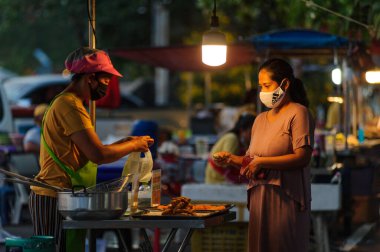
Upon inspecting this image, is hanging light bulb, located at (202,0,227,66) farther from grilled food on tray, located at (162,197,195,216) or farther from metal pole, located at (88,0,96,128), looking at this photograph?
grilled food on tray, located at (162,197,195,216)

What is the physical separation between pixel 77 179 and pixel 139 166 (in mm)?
527

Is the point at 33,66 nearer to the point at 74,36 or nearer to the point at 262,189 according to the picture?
the point at 74,36

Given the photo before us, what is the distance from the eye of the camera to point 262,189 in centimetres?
793

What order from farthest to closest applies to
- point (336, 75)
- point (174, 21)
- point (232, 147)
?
1. point (174, 21)
2. point (336, 75)
3. point (232, 147)

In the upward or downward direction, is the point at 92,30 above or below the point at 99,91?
above

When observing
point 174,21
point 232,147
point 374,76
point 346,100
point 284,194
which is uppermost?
point 174,21

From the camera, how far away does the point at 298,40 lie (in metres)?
14.1

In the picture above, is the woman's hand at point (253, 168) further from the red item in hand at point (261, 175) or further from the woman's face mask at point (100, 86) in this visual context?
the woman's face mask at point (100, 86)

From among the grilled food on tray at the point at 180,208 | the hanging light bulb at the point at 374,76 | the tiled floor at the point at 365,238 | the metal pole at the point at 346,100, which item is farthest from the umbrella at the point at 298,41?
the grilled food on tray at the point at 180,208

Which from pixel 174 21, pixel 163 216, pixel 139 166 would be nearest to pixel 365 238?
pixel 139 166

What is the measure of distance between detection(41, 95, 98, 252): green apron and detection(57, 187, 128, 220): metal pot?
19.1 inches

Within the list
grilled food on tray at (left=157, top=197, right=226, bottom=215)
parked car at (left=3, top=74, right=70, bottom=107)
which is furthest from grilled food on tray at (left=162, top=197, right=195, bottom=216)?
parked car at (left=3, top=74, right=70, bottom=107)

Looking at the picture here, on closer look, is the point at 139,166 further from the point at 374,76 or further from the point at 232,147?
the point at 374,76

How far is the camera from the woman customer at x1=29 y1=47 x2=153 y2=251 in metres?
7.47
